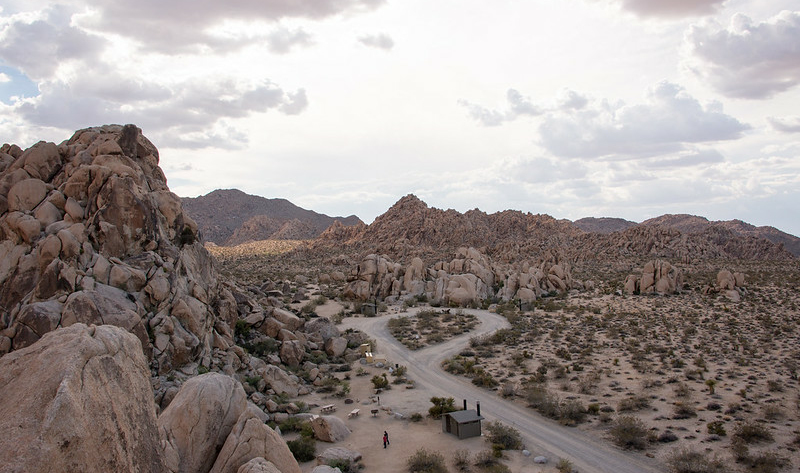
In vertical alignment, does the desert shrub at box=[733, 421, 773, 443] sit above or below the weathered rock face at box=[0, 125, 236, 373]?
below

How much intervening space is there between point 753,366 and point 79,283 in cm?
3129

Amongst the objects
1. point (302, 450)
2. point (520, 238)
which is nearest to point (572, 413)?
point (302, 450)

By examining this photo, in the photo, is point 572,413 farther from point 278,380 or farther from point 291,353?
point 291,353

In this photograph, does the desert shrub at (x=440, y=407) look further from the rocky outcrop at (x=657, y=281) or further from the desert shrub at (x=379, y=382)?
the rocky outcrop at (x=657, y=281)

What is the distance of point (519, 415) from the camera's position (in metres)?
20.2

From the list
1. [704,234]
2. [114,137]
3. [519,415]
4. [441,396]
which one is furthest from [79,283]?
[704,234]

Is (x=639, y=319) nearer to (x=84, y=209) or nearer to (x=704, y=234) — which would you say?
(x=84, y=209)

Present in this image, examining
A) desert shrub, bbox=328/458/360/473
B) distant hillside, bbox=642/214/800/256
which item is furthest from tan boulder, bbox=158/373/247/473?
distant hillside, bbox=642/214/800/256

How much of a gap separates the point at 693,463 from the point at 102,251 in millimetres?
22437

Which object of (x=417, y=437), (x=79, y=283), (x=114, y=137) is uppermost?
(x=114, y=137)

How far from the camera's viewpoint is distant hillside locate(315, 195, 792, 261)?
299ft

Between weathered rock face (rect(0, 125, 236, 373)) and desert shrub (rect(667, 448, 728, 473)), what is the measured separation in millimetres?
17851

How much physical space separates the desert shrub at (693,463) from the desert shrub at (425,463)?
735cm

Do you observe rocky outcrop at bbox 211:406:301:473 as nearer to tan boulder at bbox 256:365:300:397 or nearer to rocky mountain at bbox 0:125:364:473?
rocky mountain at bbox 0:125:364:473
